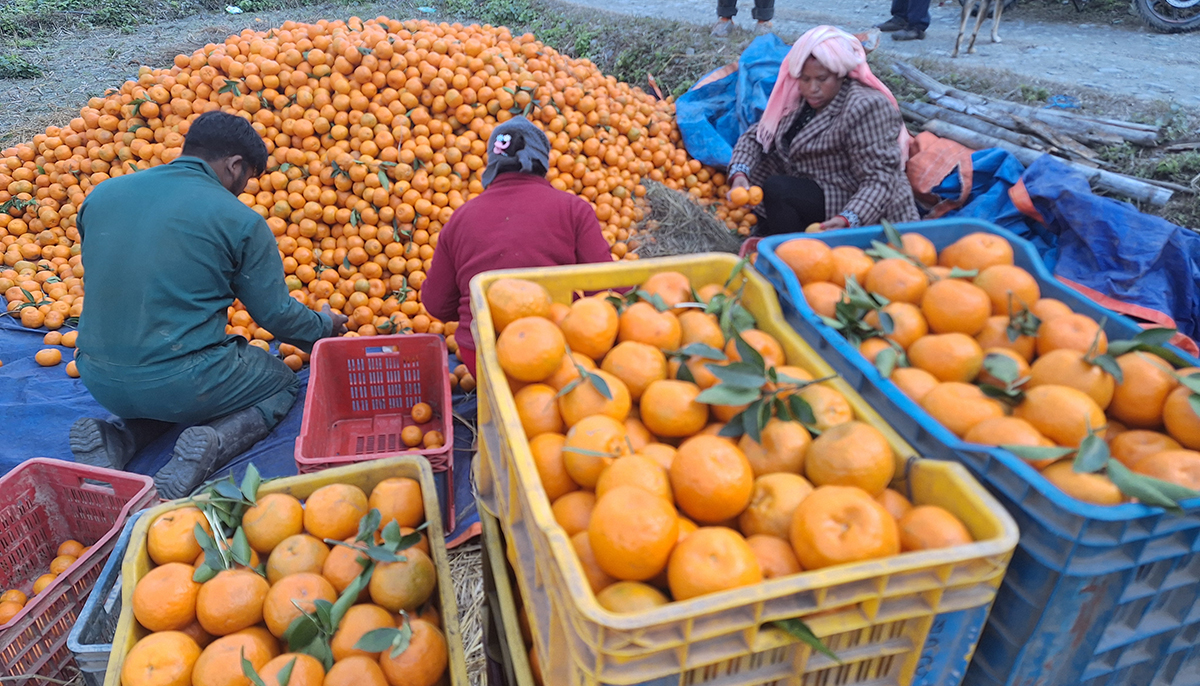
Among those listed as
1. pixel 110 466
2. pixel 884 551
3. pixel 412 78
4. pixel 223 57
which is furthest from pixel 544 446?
pixel 223 57

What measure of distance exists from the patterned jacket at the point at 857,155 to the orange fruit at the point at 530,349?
3338 millimetres

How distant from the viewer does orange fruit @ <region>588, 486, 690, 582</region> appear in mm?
1093

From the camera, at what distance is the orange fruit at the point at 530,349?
1.46 m

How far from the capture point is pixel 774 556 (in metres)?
1.15

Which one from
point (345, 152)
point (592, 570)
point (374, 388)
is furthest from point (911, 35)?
point (592, 570)

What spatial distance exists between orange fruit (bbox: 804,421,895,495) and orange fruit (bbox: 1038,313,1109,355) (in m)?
0.57

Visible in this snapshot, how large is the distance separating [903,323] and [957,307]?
0.13 metres

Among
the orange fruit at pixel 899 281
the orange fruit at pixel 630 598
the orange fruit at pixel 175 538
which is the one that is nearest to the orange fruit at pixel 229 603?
the orange fruit at pixel 175 538

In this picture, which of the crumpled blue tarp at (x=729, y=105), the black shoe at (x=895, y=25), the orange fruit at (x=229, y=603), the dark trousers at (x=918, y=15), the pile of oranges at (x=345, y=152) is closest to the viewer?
the orange fruit at (x=229, y=603)

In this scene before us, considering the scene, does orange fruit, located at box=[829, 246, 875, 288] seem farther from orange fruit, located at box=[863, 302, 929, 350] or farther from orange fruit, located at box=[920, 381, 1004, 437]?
orange fruit, located at box=[920, 381, 1004, 437]

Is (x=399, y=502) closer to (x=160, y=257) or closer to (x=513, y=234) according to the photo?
(x=513, y=234)

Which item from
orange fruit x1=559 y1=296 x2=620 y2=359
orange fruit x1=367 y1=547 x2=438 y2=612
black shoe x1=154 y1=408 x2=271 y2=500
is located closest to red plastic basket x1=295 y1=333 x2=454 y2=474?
black shoe x1=154 y1=408 x2=271 y2=500

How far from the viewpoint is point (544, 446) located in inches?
54.5

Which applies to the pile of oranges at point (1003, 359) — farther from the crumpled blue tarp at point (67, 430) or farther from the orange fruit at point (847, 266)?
the crumpled blue tarp at point (67, 430)
